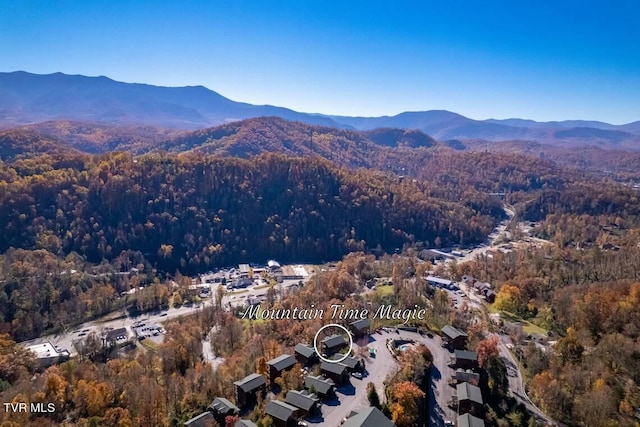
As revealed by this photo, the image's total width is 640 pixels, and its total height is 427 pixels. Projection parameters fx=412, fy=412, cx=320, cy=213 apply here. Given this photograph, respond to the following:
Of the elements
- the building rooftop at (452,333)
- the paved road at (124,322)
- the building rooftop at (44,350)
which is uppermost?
the building rooftop at (452,333)

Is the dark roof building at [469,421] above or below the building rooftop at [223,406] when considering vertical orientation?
above

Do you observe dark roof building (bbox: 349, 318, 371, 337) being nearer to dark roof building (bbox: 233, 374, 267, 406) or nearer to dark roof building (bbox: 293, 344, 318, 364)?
dark roof building (bbox: 293, 344, 318, 364)

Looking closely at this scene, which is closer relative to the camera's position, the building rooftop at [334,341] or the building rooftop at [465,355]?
the building rooftop at [465,355]

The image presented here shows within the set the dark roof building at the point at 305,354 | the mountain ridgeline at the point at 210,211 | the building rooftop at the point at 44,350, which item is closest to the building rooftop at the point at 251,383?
the dark roof building at the point at 305,354

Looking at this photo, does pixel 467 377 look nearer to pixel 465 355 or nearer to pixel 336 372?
pixel 465 355

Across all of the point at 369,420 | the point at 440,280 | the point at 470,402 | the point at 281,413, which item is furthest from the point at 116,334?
the point at 440,280

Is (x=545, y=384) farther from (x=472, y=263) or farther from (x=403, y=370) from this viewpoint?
(x=472, y=263)

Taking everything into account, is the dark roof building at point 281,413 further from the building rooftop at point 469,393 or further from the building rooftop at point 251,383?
the building rooftop at point 469,393
